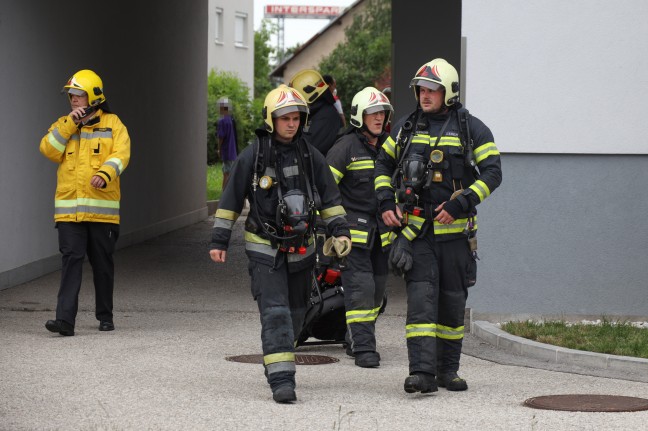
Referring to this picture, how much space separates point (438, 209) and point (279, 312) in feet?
3.73

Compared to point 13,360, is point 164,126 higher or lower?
higher

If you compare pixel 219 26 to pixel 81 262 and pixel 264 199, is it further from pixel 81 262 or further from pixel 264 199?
pixel 264 199

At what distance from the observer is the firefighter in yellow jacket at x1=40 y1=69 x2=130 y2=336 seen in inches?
425

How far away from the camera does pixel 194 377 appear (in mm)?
8750

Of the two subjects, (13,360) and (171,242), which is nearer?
(13,360)

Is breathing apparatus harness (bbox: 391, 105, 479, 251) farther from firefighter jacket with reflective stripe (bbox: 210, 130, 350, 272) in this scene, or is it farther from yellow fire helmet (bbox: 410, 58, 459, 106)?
firefighter jacket with reflective stripe (bbox: 210, 130, 350, 272)

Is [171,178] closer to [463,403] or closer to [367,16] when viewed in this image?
[463,403]

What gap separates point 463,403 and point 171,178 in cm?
1402

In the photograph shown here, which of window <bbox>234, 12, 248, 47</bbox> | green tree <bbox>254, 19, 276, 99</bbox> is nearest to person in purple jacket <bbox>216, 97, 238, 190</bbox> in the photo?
window <bbox>234, 12, 248, 47</bbox>

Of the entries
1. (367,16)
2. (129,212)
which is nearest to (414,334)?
(129,212)

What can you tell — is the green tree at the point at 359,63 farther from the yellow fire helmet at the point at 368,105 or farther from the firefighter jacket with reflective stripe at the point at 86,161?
the yellow fire helmet at the point at 368,105

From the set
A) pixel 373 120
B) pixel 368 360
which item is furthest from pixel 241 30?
pixel 368 360

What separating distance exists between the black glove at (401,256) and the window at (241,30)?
66.4 metres

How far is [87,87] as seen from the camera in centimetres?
1081
